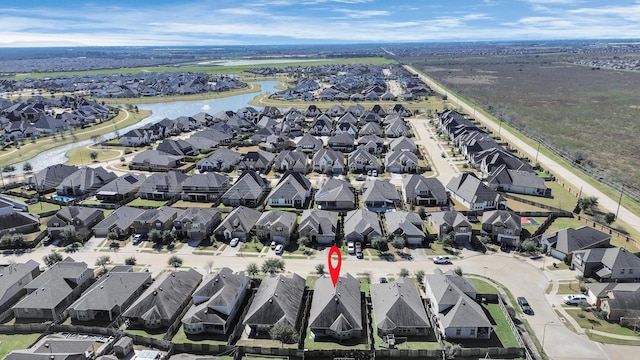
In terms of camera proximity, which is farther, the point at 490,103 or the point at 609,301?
the point at 490,103

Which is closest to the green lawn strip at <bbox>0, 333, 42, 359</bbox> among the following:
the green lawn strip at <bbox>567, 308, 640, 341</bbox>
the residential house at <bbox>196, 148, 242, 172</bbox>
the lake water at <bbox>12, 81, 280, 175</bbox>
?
the green lawn strip at <bbox>567, 308, 640, 341</bbox>

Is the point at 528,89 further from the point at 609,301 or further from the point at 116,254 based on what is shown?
the point at 116,254

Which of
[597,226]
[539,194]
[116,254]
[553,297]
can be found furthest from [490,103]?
[116,254]

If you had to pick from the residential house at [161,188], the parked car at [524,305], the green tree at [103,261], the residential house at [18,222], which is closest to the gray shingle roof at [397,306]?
the parked car at [524,305]

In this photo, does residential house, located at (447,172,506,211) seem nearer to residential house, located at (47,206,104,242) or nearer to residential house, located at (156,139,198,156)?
residential house, located at (47,206,104,242)

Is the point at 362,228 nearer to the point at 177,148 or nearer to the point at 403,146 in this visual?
the point at 403,146

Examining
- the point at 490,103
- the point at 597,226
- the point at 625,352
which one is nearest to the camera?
the point at 625,352

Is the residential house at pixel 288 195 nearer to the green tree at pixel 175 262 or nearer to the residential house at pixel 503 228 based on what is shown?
the green tree at pixel 175 262
